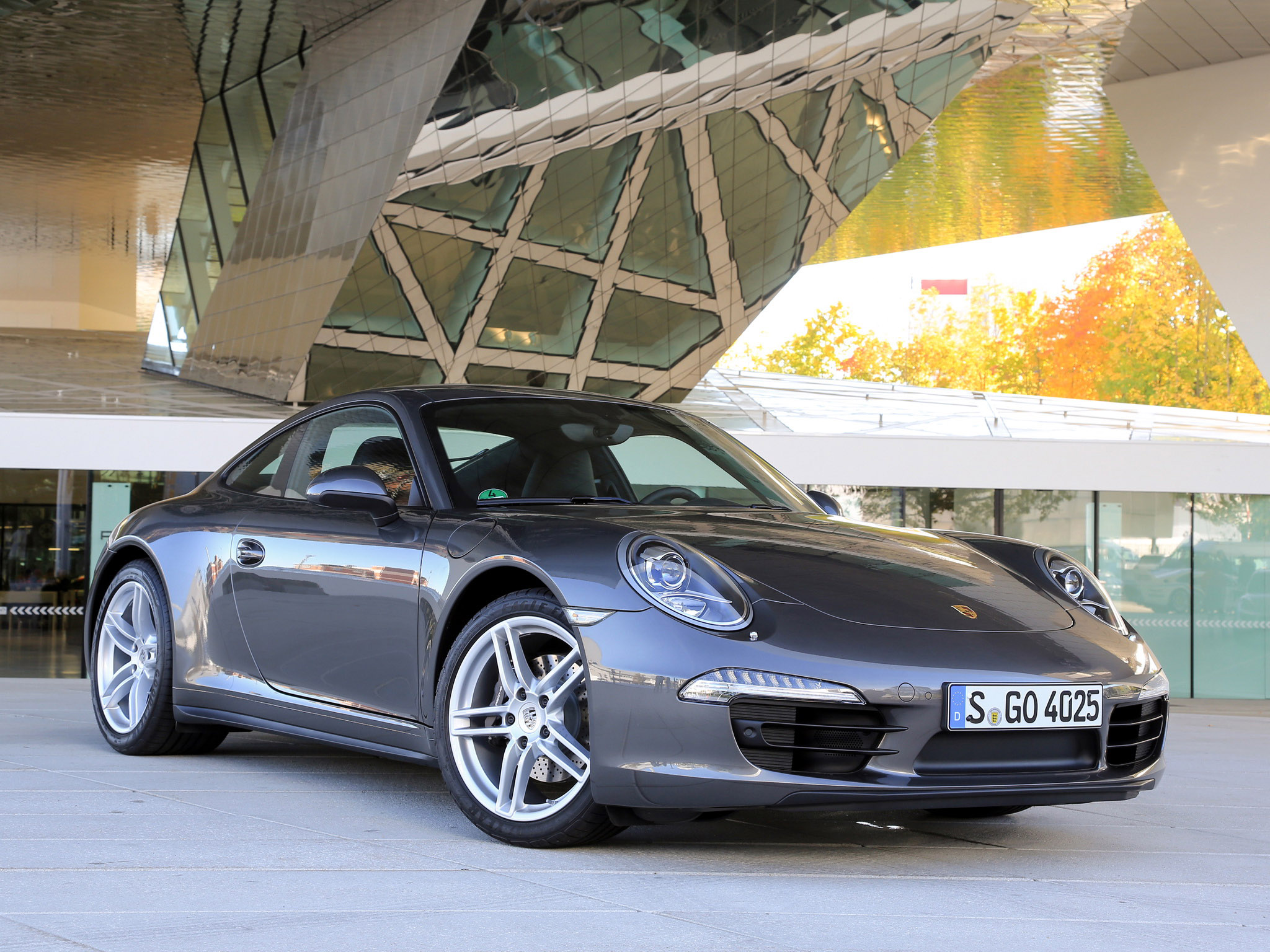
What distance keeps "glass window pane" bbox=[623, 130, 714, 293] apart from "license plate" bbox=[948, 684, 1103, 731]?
14.9 m

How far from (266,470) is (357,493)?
3.51ft

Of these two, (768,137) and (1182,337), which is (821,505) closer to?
(768,137)

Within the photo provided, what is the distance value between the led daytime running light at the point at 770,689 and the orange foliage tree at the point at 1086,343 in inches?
1586

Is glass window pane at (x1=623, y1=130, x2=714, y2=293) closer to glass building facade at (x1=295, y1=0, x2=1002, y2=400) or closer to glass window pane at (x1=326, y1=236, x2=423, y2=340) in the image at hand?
glass building facade at (x1=295, y1=0, x2=1002, y2=400)

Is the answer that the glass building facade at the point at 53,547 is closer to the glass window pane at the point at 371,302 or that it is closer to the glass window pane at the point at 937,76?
the glass window pane at the point at 371,302

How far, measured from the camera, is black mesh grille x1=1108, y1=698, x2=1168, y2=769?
338 cm

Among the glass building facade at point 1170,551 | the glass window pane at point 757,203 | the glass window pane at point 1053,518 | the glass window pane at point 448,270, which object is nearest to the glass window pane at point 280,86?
the glass window pane at point 448,270

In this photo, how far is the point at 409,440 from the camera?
164 inches

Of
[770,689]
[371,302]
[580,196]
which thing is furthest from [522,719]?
[580,196]

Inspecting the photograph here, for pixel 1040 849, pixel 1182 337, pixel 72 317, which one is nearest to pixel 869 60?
pixel 1040 849

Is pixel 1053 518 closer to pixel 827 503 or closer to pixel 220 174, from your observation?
pixel 827 503

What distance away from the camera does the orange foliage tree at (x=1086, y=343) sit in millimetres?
46406

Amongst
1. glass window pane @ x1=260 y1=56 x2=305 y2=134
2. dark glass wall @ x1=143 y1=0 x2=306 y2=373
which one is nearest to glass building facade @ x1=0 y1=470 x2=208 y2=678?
glass window pane @ x1=260 y1=56 x2=305 y2=134

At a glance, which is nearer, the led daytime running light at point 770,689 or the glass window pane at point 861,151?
the led daytime running light at point 770,689
